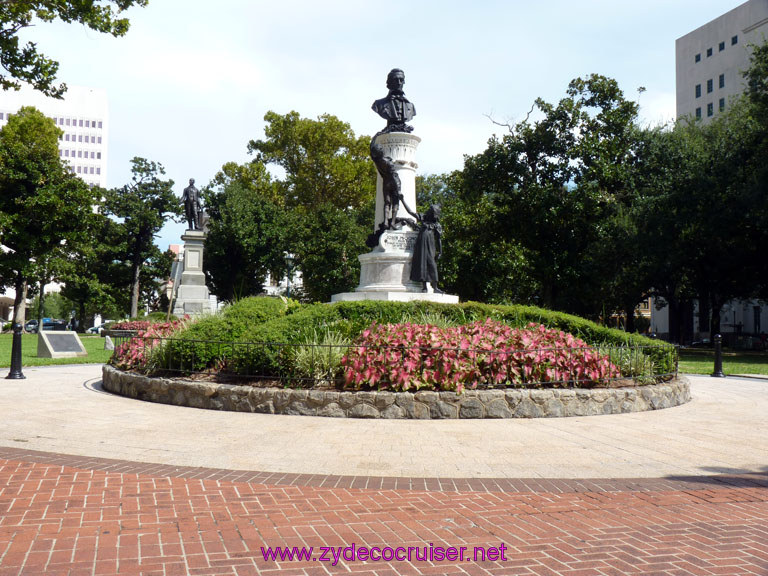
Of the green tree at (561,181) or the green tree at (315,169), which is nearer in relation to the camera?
the green tree at (561,181)

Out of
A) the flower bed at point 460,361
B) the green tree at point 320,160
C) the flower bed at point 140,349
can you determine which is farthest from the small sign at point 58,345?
the green tree at point 320,160

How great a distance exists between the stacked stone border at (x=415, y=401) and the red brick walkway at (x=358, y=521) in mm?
3119

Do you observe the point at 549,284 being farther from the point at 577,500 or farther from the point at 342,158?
the point at 577,500

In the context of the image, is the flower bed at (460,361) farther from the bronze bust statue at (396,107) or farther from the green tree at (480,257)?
the green tree at (480,257)

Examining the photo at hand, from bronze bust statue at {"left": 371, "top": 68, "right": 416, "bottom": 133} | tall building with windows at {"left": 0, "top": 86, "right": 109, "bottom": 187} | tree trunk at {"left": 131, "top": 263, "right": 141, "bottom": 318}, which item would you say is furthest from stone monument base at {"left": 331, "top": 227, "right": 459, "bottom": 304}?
tall building with windows at {"left": 0, "top": 86, "right": 109, "bottom": 187}

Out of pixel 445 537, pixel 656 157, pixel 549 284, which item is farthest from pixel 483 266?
pixel 445 537

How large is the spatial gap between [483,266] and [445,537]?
30.1 meters

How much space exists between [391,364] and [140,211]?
Result: 4493 cm

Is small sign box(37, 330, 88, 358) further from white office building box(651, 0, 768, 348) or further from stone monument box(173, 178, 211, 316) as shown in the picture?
white office building box(651, 0, 768, 348)

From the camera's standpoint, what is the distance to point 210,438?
682 centimetres

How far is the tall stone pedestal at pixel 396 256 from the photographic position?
48.7 ft

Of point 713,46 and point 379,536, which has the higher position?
point 713,46

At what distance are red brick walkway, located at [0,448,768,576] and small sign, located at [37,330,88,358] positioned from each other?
14734 millimetres

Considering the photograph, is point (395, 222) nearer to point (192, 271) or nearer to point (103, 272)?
point (192, 271)
